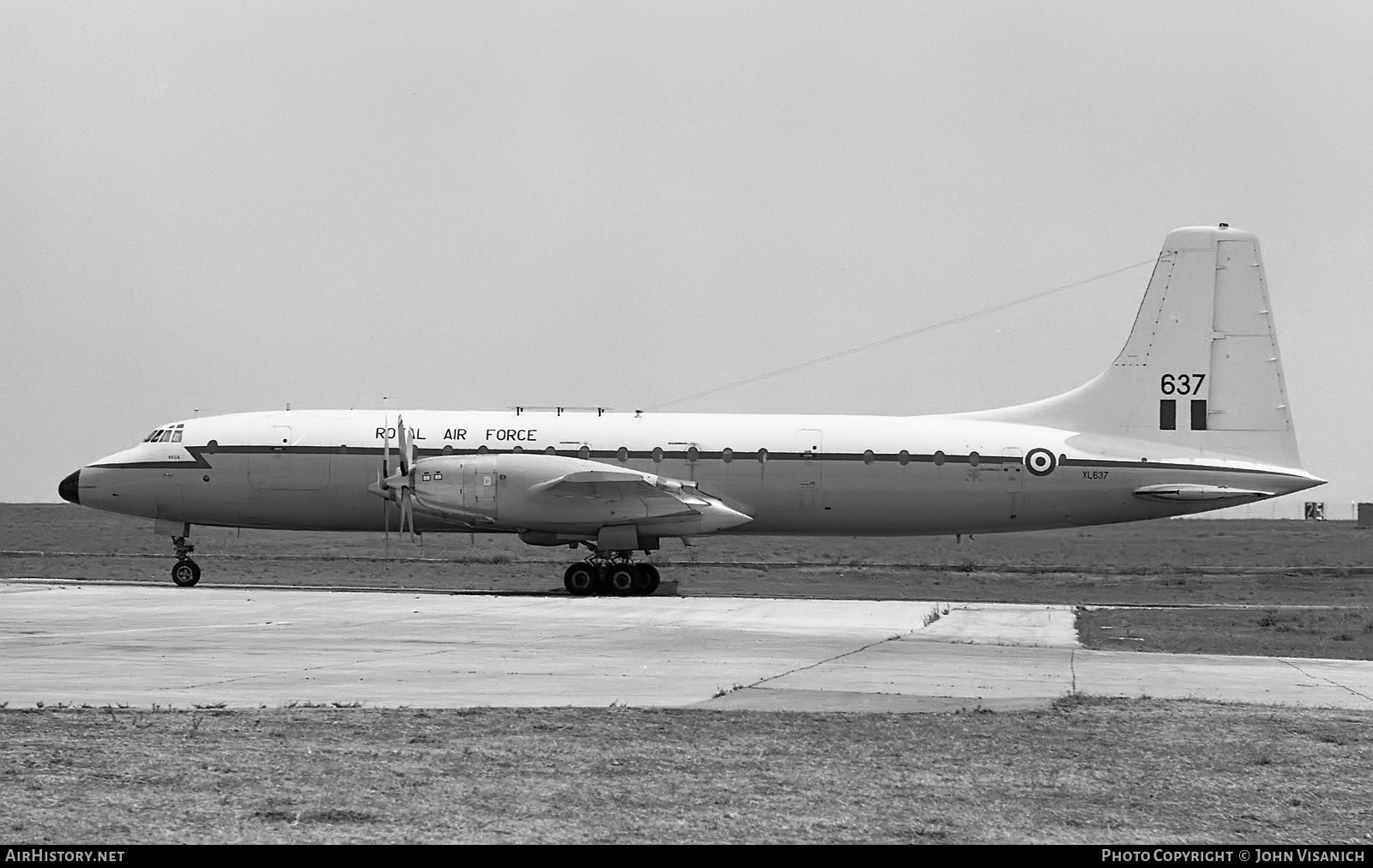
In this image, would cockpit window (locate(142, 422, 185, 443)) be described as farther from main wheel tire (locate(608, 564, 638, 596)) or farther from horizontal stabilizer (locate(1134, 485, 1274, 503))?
horizontal stabilizer (locate(1134, 485, 1274, 503))

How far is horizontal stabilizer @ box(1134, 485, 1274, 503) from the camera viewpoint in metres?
38.0

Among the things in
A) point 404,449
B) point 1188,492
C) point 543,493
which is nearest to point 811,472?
point 543,493

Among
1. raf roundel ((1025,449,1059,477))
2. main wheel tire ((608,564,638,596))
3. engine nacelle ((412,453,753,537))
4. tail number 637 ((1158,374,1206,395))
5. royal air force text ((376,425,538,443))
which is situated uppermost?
tail number 637 ((1158,374,1206,395))

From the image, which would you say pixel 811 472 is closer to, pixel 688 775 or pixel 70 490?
pixel 70 490

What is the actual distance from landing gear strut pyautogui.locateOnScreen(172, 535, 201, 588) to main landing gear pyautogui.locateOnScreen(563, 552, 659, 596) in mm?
9499

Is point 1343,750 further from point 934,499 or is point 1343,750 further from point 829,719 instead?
point 934,499

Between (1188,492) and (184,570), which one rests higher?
(1188,492)

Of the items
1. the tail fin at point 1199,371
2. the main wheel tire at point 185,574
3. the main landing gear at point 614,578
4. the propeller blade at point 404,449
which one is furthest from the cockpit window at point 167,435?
the tail fin at point 1199,371

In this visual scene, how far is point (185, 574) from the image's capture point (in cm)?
3697

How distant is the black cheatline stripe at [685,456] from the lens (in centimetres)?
3722

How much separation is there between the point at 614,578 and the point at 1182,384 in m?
16.3

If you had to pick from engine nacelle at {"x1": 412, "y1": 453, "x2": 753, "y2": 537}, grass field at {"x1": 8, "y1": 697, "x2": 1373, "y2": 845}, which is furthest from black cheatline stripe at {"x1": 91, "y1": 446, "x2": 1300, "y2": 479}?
grass field at {"x1": 8, "y1": 697, "x2": 1373, "y2": 845}

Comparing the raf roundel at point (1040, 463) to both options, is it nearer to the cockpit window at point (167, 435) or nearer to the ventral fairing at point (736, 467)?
Answer: the ventral fairing at point (736, 467)
